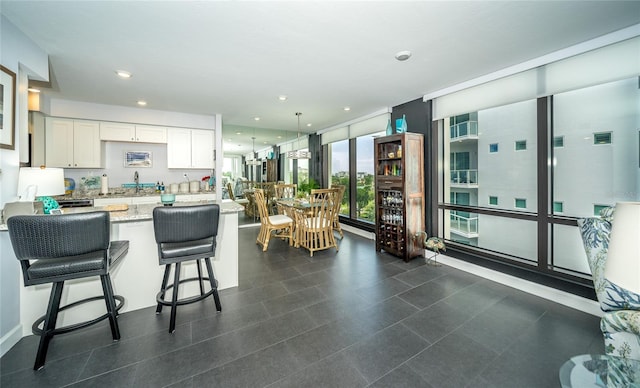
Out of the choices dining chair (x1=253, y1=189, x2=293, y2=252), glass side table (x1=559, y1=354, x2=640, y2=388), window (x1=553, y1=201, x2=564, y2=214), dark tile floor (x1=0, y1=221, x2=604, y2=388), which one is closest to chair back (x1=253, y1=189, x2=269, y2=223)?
dining chair (x1=253, y1=189, x2=293, y2=252)

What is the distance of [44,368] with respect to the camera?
1.57m

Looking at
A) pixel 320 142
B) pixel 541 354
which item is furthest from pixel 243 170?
pixel 541 354

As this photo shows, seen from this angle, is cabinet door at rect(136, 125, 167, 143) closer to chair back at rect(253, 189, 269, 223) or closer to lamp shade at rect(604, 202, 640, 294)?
chair back at rect(253, 189, 269, 223)

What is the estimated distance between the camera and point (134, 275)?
2260mm

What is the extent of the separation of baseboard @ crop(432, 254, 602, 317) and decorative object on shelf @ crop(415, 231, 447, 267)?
0.58 ft

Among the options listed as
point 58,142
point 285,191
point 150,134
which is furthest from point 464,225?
point 58,142

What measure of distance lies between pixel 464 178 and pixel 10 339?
4.89 metres

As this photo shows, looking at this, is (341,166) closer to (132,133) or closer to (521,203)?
(521,203)

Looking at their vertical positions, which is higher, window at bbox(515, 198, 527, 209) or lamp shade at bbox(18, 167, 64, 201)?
lamp shade at bbox(18, 167, 64, 201)

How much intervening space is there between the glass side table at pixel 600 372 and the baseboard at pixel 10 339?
337 centimetres

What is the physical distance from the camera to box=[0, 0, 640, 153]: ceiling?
177 cm

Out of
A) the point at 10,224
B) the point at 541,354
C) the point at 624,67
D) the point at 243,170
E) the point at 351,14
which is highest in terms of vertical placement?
the point at 351,14

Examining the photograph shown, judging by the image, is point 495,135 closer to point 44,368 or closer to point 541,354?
point 541,354

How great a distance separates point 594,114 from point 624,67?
1.35ft
